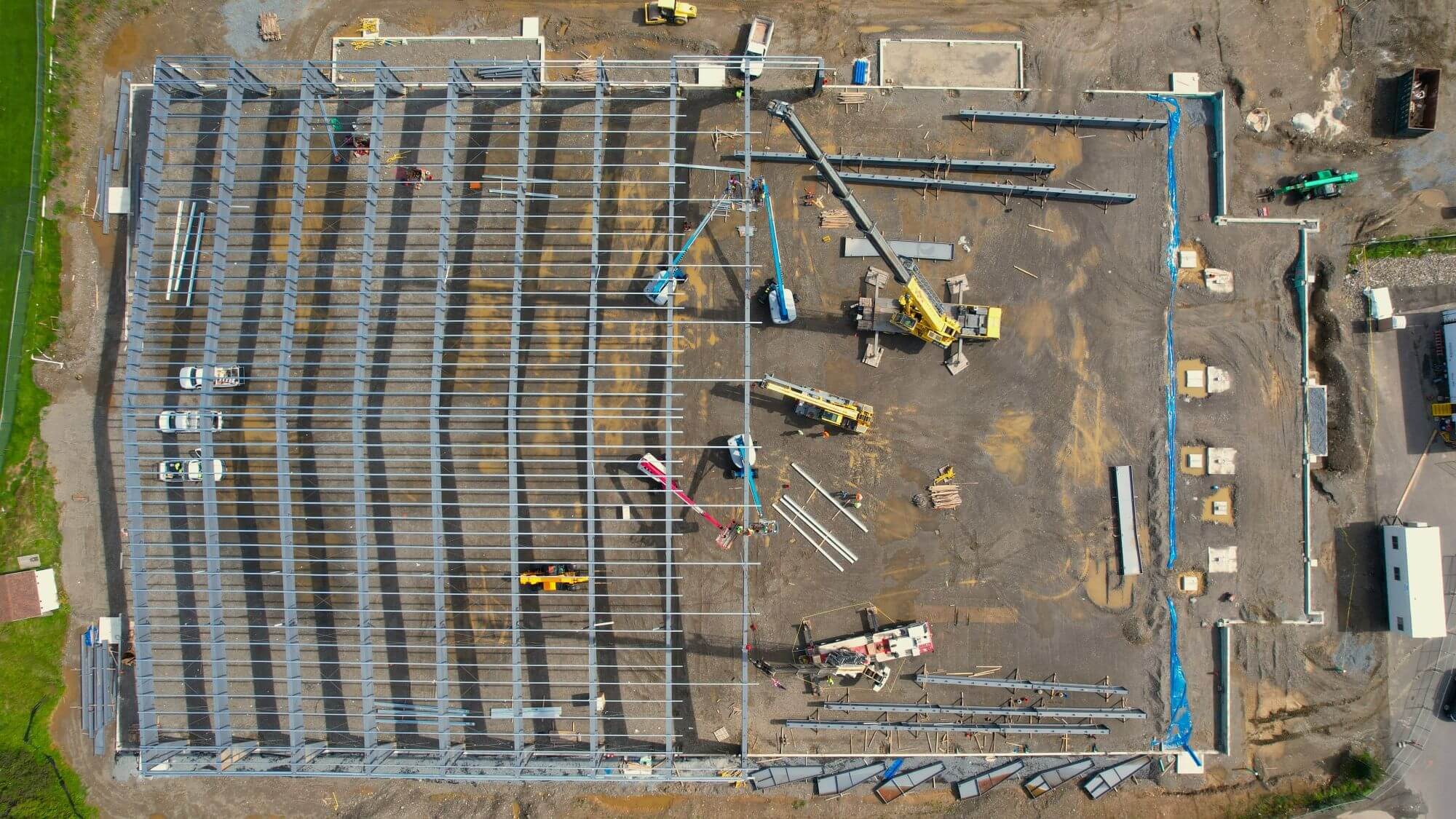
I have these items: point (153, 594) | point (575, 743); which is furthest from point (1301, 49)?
point (153, 594)

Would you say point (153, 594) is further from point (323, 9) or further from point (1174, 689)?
point (1174, 689)

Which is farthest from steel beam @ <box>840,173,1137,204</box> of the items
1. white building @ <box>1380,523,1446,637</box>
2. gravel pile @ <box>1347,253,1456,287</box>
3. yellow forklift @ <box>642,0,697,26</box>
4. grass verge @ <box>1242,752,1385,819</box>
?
grass verge @ <box>1242,752,1385,819</box>

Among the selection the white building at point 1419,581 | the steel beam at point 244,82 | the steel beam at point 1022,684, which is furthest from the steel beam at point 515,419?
the white building at point 1419,581

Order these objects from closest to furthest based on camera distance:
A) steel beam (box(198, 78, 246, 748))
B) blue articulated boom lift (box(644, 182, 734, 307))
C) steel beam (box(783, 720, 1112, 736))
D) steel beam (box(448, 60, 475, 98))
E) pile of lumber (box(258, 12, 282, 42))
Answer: steel beam (box(198, 78, 246, 748)), steel beam (box(448, 60, 475, 98)), blue articulated boom lift (box(644, 182, 734, 307)), steel beam (box(783, 720, 1112, 736)), pile of lumber (box(258, 12, 282, 42))

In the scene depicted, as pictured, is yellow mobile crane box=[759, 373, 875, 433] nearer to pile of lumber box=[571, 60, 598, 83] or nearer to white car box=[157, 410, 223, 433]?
pile of lumber box=[571, 60, 598, 83]

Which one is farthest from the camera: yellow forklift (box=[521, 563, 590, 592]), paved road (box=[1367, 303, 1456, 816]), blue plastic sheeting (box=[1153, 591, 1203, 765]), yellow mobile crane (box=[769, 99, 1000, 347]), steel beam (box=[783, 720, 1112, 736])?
paved road (box=[1367, 303, 1456, 816])

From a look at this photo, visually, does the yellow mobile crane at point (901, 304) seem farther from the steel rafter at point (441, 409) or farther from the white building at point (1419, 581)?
the white building at point (1419, 581)
